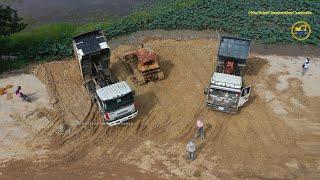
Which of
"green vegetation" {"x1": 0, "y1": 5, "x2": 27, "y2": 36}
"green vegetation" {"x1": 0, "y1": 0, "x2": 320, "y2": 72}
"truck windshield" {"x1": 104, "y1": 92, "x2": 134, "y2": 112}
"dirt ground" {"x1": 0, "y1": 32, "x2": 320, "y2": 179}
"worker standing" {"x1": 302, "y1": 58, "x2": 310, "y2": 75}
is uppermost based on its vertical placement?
"green vegetation" {"x1": 0, "y1": 5, "x2": 27, "y2": 36}

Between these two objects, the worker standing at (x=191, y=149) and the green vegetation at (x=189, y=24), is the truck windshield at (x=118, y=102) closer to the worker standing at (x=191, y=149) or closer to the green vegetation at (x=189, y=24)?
the worker standing at (x=191, y=149)

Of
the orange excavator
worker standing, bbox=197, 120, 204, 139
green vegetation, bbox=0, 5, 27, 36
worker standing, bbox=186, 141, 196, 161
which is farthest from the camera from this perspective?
green vegetation, bbox=0, 5, 27, 36

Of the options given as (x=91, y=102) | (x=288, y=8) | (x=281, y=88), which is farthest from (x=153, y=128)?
(x=288, y=8)

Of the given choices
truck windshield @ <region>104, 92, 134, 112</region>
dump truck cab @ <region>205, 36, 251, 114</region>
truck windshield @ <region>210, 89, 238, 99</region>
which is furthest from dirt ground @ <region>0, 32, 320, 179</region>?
truck windshield @ <region>104, 92, 134, 112</region>

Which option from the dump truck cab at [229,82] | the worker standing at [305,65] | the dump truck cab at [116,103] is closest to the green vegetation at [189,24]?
the worker standing at [305,65]

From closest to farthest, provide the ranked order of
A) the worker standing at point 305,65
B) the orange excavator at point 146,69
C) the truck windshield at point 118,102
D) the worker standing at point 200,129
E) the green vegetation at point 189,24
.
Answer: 1. the worker standing at point 200,129
2. the truck windshield at point 118,102
3. the orange excavator at point 146,69
4. the worker standing at point 305,65
5. the green vegetation at point 189,24

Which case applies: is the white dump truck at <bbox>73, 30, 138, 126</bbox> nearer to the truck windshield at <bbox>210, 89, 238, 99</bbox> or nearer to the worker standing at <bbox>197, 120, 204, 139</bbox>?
the worker standing at <bbox>197, 120, 204, 139</bbox>

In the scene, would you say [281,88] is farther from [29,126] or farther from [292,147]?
[29,126]
